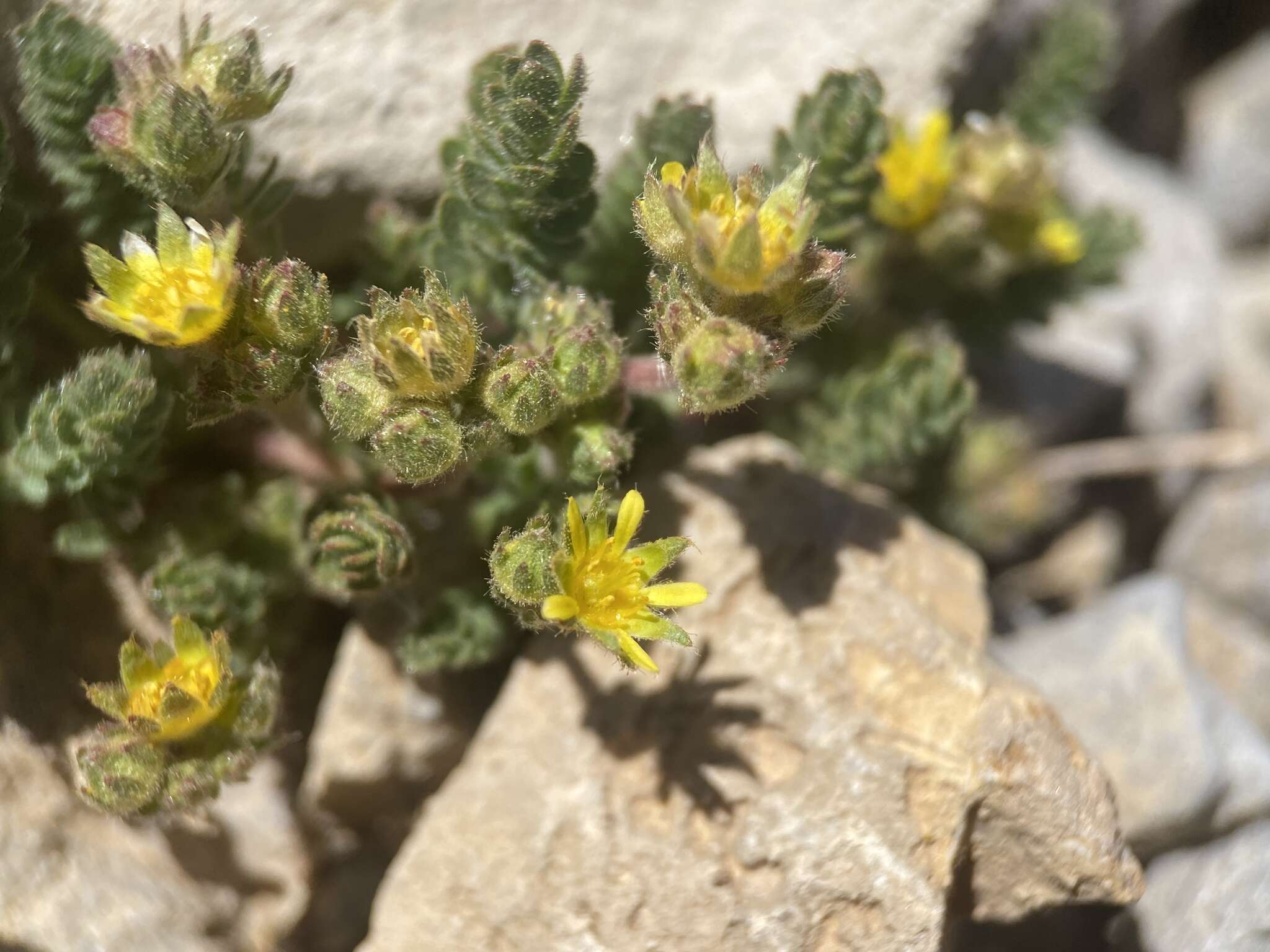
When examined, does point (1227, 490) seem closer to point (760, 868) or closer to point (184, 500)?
point (760, 868)

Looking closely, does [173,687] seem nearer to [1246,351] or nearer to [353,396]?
[353,396]

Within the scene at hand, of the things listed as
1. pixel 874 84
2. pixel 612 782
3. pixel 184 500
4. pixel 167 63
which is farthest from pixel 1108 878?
pixel 167 63

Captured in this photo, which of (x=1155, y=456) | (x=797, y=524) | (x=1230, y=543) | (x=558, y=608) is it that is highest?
(x=558, y=608)

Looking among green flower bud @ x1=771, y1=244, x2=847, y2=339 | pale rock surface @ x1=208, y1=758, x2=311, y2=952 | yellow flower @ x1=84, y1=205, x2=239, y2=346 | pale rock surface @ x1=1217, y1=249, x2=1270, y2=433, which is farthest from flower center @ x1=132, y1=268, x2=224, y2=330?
pale rock surface @ x1=1217, y1=249, x2=1270, y2=433

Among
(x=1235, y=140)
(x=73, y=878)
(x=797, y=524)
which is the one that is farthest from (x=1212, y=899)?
(x=1235, y=140)

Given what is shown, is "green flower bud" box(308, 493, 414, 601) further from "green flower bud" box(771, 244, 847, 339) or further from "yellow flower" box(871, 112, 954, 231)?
"yellow flower" box(871, 112, 954, 231)

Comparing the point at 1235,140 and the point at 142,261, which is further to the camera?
the point at 1235,140

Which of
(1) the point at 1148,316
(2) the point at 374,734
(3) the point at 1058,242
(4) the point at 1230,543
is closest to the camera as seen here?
(2) the point at 374,734
